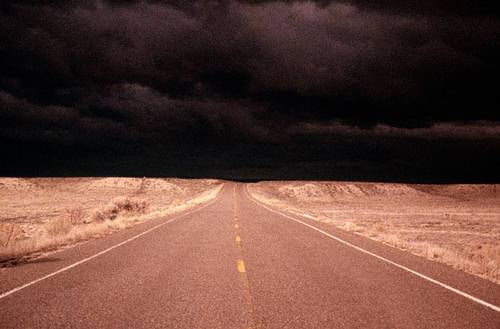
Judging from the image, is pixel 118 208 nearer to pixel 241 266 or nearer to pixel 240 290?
pixel 241 266

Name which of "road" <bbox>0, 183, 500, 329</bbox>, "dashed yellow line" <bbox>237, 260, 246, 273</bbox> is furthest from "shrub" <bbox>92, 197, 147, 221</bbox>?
"dashed yellow line" <bbox>237, 260, 246, 273</bbox>

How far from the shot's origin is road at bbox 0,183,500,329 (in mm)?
5684

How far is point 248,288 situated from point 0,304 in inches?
161

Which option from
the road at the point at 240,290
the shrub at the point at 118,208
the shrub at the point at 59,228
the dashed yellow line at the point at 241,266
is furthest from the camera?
the shrub at the point at 118,208

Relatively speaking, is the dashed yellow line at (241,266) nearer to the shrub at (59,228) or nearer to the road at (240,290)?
the road at (240,290)

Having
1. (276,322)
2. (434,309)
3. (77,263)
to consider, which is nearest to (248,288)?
(276,322)

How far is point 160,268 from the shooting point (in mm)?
9211

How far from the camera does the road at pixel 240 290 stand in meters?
5.68

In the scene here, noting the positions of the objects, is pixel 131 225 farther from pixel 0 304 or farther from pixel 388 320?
pixel 388 320

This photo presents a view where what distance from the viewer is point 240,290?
7.29 meters

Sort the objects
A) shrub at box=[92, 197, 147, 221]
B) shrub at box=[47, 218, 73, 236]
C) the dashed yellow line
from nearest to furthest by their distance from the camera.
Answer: the dashed yellow line
shrub at box=[47, 218, 73, 236]
shrub at box=[92, 197, 147, 221]

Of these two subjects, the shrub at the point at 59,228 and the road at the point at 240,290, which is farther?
the shrub at the point at 59,228

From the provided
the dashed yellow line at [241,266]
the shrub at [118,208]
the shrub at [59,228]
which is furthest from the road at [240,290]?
the shrub at [118,208]

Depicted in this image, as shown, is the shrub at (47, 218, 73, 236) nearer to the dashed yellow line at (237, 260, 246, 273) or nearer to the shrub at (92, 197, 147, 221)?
the shrub at (92, 197, 147, 221)
